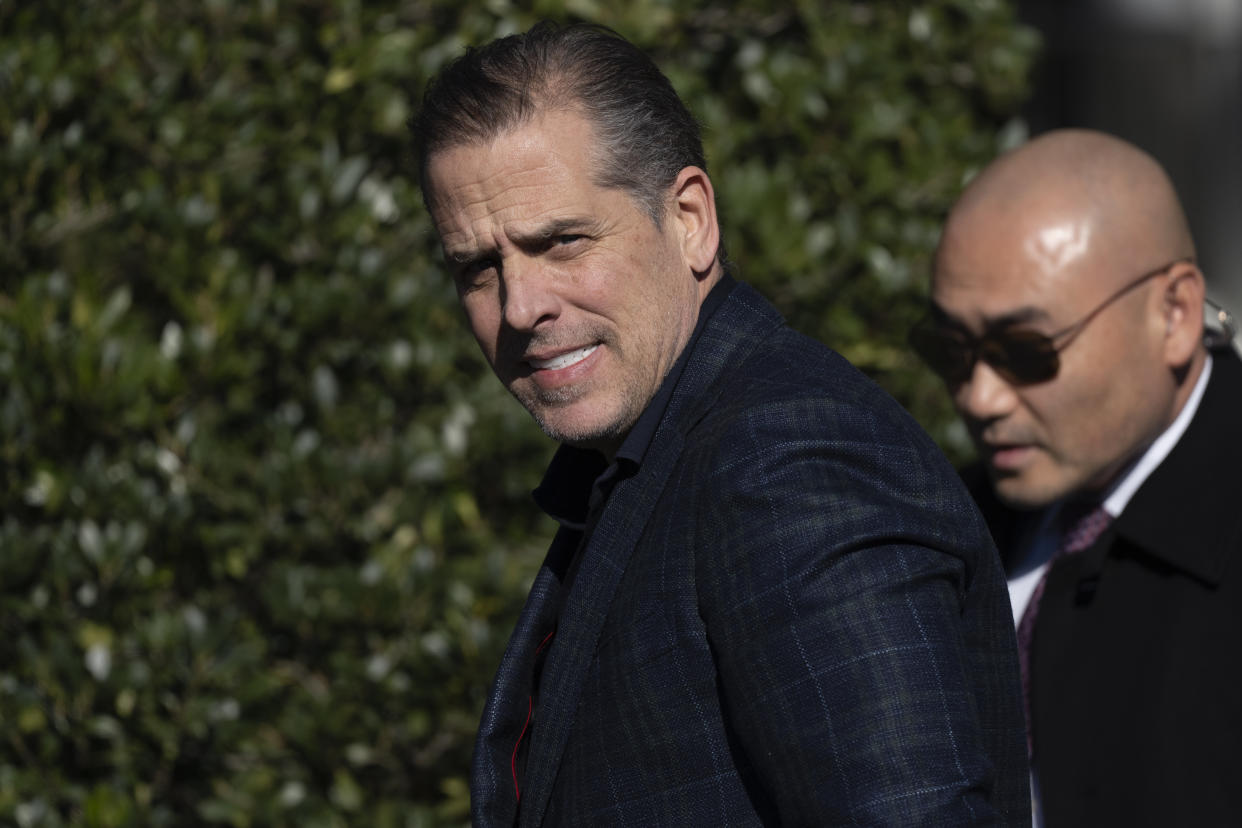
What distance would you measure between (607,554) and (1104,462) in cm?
133

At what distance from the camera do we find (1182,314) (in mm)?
2568

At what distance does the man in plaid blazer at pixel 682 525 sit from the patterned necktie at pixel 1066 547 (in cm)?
91

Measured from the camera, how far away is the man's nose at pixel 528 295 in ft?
5.62

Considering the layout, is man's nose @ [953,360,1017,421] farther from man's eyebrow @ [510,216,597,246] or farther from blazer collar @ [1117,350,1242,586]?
man's eyebrow @ [510,216,597,246]

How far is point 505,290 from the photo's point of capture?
176cm

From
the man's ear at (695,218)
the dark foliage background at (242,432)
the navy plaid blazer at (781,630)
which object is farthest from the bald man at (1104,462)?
→ the dark foliage background at (242,432)

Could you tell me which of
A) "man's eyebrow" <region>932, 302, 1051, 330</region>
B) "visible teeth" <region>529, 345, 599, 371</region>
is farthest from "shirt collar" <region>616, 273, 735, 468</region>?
"man's eyebrow" <region>932, 302, 1051, 330</region>

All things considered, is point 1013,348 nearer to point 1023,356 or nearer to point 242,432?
point 1023,356

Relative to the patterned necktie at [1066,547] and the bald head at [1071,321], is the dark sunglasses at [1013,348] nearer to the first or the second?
the bald head at [1071,321]

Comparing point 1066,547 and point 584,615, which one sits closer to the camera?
point 584,615

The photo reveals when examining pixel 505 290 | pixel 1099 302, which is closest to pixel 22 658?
pixel 505 290

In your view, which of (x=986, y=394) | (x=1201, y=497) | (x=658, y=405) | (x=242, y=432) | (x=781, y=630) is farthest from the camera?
(x=242, y=432)

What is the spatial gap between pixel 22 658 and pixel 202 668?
0.40 metres

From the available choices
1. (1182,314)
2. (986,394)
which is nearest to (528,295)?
(986,394)
